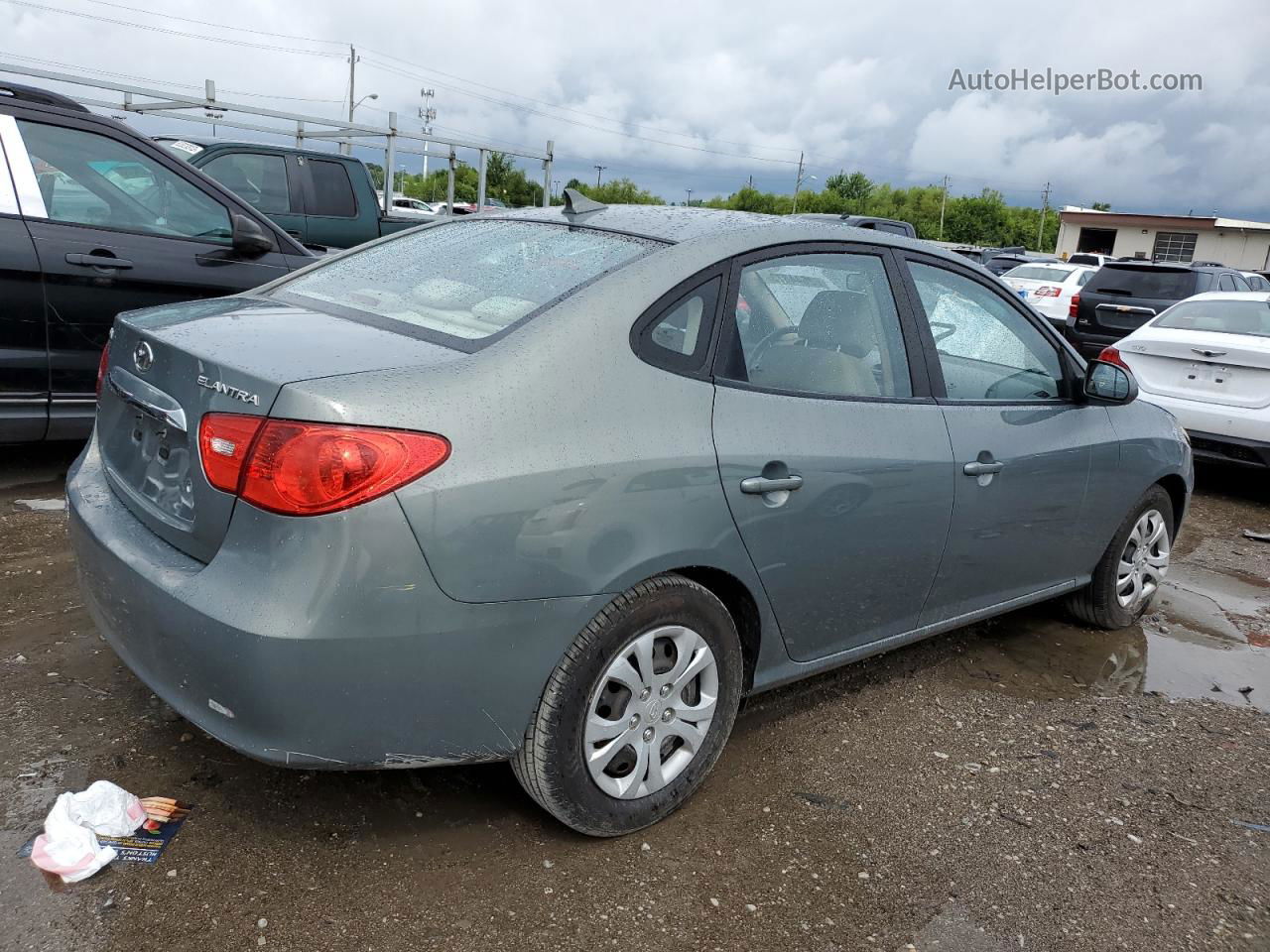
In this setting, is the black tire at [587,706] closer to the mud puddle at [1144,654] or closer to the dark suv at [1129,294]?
the mud puddle at [1144,654]

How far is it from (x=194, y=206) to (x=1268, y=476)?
8.45 meters

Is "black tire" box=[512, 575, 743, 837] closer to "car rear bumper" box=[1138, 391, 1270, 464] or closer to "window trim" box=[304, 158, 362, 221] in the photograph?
"car rear bumper" box=[1138, 391, 1270, 464]

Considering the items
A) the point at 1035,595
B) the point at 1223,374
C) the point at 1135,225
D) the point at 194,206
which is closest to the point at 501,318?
the point at 1035,595

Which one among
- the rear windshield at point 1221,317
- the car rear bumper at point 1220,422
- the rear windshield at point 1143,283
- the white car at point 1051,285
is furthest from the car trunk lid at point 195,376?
the white car at point 1051,285

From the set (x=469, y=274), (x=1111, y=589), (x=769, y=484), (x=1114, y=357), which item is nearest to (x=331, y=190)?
(x=1114, y=357)

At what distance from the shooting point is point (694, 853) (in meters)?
2.69

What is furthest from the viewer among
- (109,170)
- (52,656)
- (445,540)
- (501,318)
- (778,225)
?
(109,170)

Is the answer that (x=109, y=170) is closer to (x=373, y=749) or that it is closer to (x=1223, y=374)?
(x=373, y=749)

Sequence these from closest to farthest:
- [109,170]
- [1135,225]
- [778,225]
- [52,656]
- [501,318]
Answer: [501,318] < [778,225] < [52,656] < [109,170] < [1135,225]

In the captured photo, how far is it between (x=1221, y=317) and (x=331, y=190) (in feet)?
28.4

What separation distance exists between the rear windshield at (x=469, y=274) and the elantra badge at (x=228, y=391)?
53cm

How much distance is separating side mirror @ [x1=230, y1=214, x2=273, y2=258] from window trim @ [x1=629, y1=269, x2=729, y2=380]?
321 centimetres

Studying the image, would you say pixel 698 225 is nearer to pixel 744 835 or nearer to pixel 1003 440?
pixel 1003 440

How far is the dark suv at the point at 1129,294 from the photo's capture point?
12.3 m
